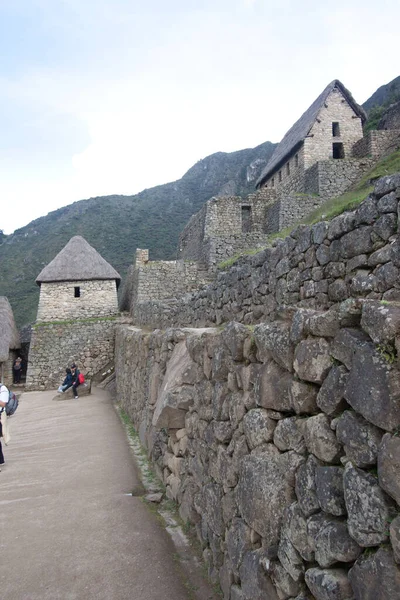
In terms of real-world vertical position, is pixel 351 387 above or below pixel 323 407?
above

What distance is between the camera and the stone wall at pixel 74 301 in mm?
23656

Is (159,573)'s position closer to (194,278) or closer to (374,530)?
(374,530)

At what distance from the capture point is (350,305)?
193 centimetres

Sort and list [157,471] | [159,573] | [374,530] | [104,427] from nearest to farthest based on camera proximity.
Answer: [374,530] < [159,573] < [157,471] < [104,427]

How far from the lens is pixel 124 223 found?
57.4 metres

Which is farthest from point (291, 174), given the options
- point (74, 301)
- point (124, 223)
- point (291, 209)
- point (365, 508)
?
point (124, 223)

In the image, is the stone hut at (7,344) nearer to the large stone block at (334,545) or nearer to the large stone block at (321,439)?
the large stone block at (321,439)

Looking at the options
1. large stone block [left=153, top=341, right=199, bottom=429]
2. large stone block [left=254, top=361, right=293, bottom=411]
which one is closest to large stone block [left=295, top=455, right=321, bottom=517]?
large stone block [left=254, top=361, right=293, bottom=411]

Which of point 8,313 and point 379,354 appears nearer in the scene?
point 379,354

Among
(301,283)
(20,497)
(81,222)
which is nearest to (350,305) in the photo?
(301,283)

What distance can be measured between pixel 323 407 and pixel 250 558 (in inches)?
51.7

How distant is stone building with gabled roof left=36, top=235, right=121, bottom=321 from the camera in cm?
2372

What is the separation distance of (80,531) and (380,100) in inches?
2402

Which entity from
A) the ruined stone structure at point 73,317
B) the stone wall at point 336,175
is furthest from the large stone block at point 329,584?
the stone wall at point 336,175
